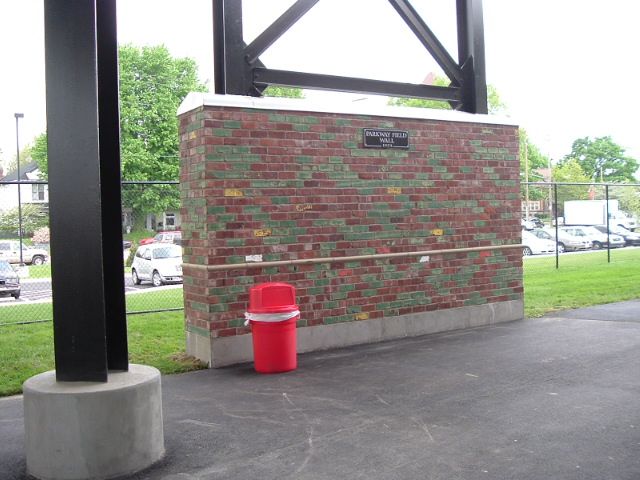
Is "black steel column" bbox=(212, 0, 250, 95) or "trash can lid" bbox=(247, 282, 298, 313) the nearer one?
"trash can lid" bbox=(247, 282, 298, 313)

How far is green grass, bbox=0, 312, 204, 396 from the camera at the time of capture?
773 cm

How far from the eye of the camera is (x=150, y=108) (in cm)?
5194

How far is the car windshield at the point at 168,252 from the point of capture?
12.8m

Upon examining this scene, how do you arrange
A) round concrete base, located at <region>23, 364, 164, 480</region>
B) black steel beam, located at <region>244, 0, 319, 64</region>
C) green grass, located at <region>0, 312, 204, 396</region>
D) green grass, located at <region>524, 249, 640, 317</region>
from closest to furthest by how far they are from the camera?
round concrete base, located at <region>23, 364, 164, 480</region>
green grass, located at <region>0, 312, 204, 396</region>
black steel beam, located at <region>244, 0, 319, 64</region>
green grass, located at <region>524, 249, 640, 317</region>

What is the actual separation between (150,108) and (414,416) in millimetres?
49358

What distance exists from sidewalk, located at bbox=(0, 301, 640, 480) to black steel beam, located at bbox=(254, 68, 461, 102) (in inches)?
133

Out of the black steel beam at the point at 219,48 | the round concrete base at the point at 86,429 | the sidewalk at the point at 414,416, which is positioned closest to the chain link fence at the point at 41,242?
the black steel beam at the point at 219,48

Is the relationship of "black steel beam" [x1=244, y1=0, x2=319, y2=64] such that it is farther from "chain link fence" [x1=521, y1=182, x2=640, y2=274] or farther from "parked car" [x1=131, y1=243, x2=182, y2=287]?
"chain link fence" [x1=521, y1=182, x2=640, y2=274]

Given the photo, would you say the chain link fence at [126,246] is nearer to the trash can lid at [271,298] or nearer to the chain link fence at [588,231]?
the trash can lid at [271,298]

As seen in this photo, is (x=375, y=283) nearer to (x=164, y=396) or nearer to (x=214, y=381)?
(x=214, y=381)

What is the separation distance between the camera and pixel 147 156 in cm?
4962

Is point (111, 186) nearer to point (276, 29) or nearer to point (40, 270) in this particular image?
point (276, 29)

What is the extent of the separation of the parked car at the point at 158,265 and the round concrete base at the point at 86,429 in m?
7.90

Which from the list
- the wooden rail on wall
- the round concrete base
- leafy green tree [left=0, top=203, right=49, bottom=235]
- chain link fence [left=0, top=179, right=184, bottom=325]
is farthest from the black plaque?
leafy green tree [left=0, top=203, right=49, bottom=235]
